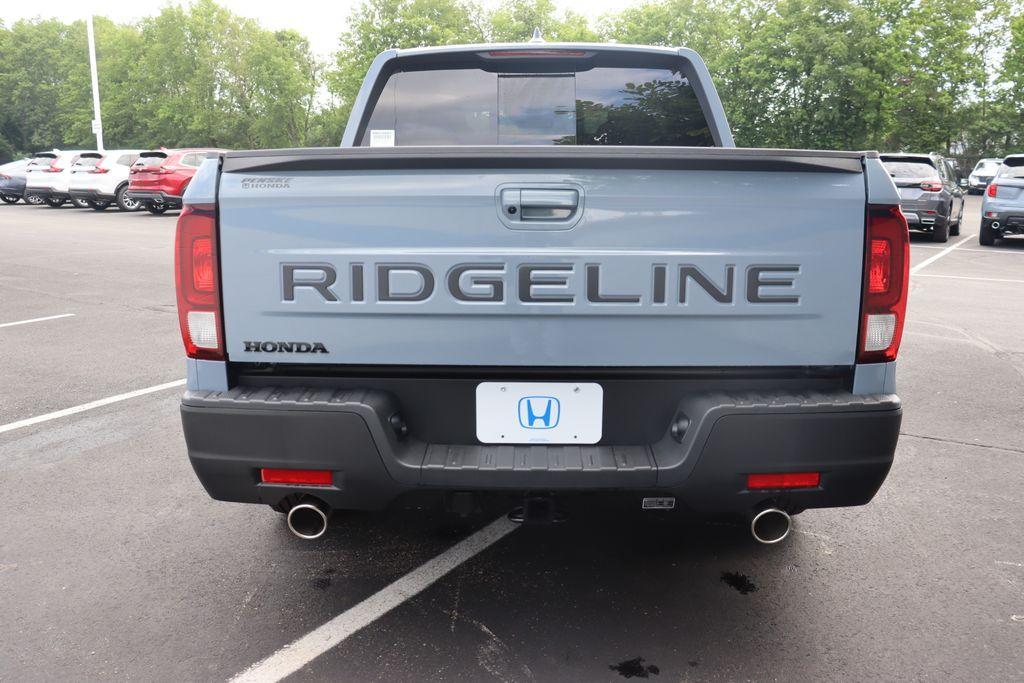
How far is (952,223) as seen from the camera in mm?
18797

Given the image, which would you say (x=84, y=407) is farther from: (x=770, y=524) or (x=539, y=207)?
(x=770, y=524)

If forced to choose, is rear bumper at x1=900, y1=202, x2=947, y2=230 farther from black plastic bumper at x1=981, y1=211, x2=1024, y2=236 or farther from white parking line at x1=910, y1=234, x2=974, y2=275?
black plastic bumper at x1=981, y1=211, x2=1024, y2=236

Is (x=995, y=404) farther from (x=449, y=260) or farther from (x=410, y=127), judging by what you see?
(x=449, y=260)

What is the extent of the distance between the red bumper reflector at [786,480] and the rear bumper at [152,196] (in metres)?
24.1

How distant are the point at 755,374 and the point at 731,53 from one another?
152ft

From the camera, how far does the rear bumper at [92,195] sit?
2637 centimetres

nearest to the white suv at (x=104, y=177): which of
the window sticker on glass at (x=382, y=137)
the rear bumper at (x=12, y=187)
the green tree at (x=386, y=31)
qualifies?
the rear bumper at (x=12, y=187)

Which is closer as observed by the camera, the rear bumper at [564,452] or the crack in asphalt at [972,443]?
the rear bumper at [564,452]

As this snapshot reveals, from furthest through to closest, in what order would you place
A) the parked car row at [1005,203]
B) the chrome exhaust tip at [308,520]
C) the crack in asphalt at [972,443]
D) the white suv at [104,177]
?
1. the white suv at [104,177]
2. the parked car row at [1005,203]
3. the crack in asphalt at [972,443]
4. the chrome exhaust tip at [308,520]

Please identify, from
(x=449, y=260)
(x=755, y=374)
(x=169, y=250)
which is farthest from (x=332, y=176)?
(x=169, y=250)

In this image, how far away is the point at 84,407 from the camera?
5562 mm

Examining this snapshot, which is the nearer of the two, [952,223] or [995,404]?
[995,404]

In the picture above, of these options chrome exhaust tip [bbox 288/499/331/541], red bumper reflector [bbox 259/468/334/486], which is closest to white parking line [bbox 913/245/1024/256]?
chrome exhaust tip [bbox 288/499/331/541]

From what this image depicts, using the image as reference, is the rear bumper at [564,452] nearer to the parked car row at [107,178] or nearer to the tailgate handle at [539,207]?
the tailgate handle at [539,207]
